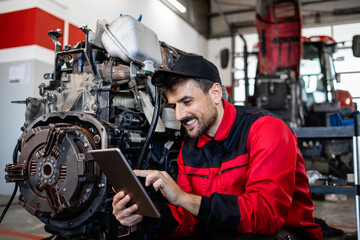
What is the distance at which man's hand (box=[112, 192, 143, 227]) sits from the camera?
123 centimetres

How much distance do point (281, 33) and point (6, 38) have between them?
3.91m

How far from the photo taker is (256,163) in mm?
1296

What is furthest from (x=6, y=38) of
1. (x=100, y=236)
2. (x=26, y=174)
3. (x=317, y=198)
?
(x=317, y=198)

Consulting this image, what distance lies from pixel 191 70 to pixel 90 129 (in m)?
0.65

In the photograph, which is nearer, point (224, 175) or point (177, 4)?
point (224, 175)

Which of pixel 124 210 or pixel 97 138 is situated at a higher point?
pixel 97 138

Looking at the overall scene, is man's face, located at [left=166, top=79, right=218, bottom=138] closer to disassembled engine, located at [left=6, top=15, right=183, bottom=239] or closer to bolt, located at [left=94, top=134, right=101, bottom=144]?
disassembled engine, located at [left=6, top=15, right=183, bottom=239]

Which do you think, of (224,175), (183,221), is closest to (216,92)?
(224,175)

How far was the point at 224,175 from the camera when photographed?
1.46m

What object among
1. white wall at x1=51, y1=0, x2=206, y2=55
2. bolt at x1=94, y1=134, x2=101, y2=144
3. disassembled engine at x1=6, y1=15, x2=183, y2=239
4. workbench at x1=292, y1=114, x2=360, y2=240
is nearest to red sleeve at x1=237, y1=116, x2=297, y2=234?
disassembled engine at x1=6, y1=15, x2=183, y2=239

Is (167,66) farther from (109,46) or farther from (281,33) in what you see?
(281,33)

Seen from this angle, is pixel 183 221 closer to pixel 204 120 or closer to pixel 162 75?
pixel 204 120

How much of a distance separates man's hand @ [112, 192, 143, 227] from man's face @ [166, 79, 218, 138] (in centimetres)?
47

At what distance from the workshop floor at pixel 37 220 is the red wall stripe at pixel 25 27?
6.39ft
